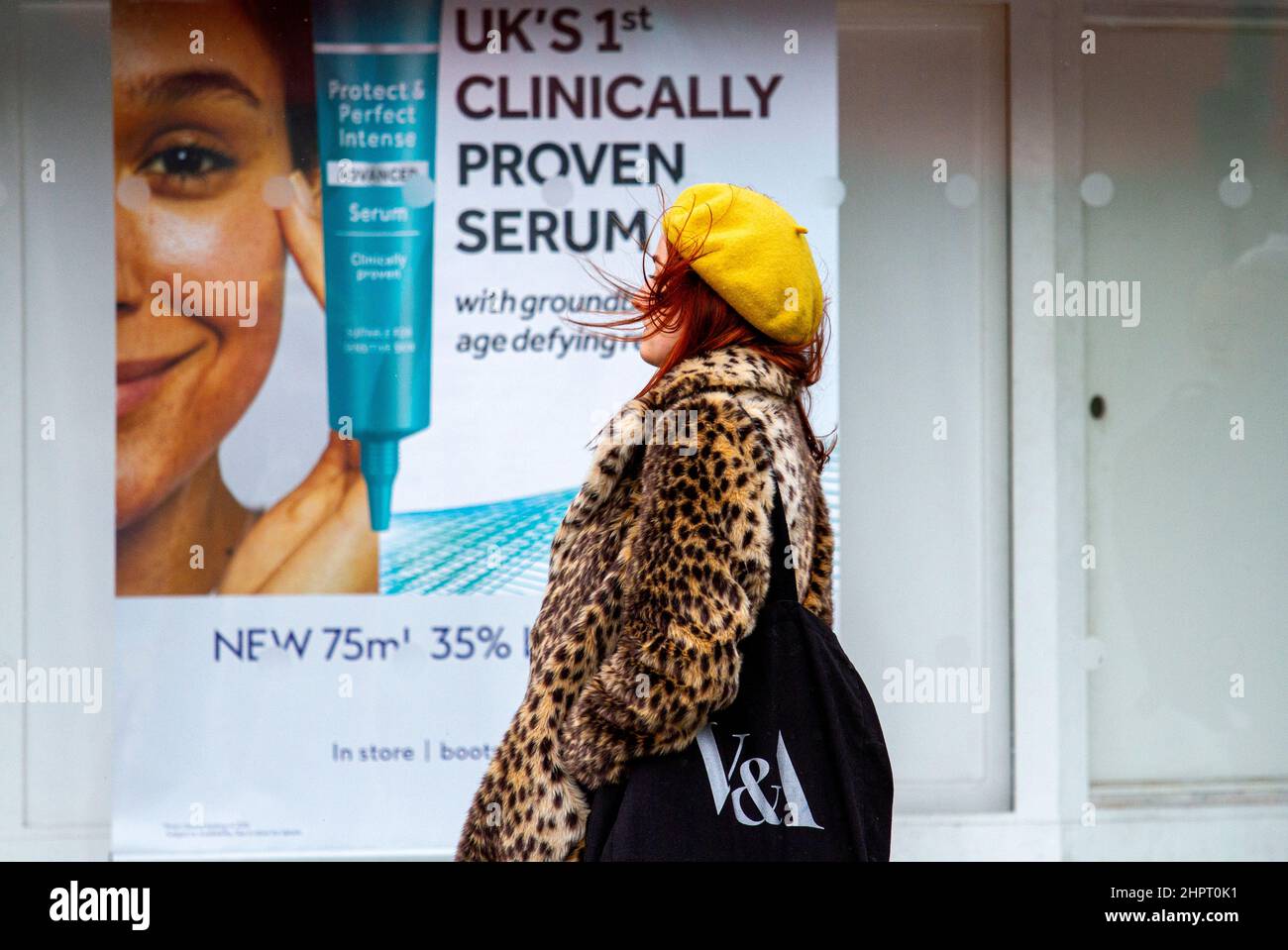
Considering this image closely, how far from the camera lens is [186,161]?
160 inches

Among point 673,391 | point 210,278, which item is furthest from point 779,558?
point 210,278

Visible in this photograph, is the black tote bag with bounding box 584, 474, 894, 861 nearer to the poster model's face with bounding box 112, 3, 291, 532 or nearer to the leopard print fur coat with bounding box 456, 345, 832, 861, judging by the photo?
the leopard print fur coat with bounding box 456, 345, 832, 861

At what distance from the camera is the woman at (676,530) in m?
1.92

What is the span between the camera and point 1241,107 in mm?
4641

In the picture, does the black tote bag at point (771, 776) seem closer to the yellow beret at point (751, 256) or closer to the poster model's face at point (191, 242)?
the yellow beret at point (751, 256)

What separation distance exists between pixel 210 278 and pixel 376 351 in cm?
60

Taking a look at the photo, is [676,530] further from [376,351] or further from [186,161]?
[186,161]

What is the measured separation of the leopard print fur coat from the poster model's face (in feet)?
7.70

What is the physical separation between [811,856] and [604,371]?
2431 millimetres
